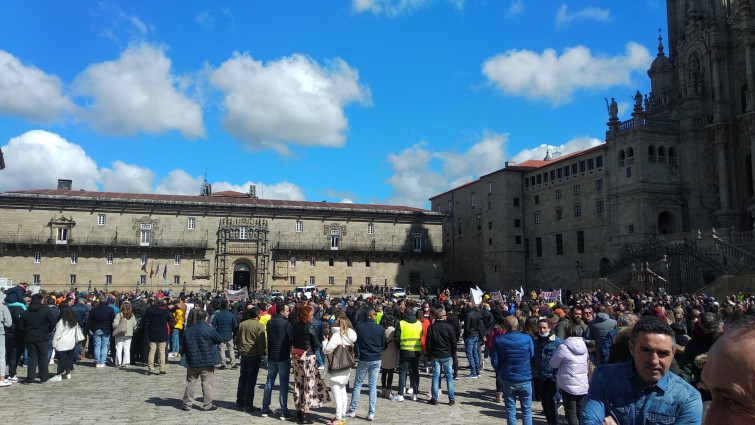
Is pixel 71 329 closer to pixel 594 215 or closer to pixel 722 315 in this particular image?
pixel 722 315

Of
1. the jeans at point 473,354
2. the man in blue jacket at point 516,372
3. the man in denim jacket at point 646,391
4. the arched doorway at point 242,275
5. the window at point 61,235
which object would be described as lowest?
the jeans at point 473,354

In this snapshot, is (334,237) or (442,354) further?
(334,237)

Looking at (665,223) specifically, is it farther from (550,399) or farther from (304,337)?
(304,337)

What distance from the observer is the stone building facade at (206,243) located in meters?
46.8

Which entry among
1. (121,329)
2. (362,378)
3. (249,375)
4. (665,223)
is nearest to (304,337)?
(362,378)

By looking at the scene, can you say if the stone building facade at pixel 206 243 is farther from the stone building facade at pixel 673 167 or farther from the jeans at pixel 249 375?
the jeans at pixel 249 375

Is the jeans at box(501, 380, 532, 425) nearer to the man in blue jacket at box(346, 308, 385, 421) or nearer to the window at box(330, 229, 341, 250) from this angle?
the man in blue jacket at box(346, 308, 385, 421)

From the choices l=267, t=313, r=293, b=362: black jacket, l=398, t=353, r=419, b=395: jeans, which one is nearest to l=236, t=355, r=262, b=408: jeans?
l=267, t=313, r=293, b=362: black jacket

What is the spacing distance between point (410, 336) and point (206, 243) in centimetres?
4369

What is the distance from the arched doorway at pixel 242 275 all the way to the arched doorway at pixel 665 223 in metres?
36.6

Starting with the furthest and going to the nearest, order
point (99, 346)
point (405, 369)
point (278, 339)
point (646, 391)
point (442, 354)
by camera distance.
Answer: point (99, 346)
point (405, 369)
point (442, 354)
point (278, 339)
point (646, 391)

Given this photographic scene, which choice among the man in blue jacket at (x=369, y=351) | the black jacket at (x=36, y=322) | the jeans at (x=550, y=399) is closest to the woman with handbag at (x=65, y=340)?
the black jacket at (x=36, y=322)

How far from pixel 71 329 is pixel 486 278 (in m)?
46.2

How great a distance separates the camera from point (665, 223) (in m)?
41.5
